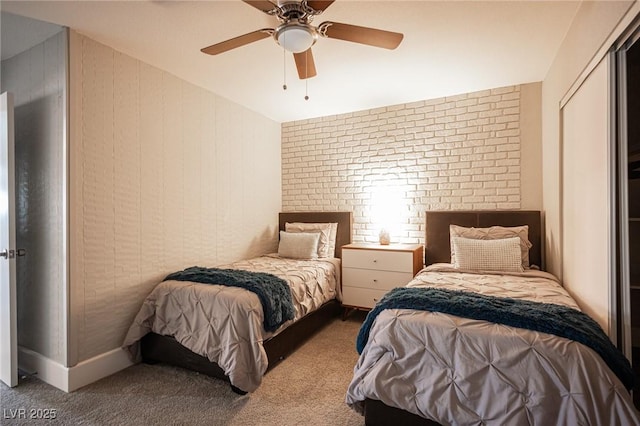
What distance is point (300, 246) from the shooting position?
3.63 metres

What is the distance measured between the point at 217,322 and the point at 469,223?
2592 mm

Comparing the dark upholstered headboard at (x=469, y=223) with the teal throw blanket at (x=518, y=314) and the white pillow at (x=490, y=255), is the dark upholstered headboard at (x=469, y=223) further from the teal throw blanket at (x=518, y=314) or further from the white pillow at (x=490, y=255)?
the teal throw blanket at (x=518, y=314)

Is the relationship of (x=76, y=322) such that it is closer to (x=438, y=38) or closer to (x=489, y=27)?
(x=438, y=38)

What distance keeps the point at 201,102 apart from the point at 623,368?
358 cm

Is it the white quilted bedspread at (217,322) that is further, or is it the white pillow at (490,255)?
the white pillow at (490,255)

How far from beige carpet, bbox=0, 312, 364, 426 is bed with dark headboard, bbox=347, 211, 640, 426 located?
1.31 ft

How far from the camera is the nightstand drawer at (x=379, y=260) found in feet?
10.4

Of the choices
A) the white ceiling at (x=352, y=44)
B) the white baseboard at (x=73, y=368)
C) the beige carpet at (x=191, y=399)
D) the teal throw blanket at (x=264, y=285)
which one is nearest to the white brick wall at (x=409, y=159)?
the white ceiling at (x=352, y=44)

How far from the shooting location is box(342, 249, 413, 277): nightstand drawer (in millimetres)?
3184

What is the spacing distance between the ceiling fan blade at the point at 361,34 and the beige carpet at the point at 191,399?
2223mm

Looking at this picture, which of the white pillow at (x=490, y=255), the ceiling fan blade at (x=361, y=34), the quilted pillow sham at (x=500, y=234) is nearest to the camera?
the ceiling fan blade at (x=361, y=34)

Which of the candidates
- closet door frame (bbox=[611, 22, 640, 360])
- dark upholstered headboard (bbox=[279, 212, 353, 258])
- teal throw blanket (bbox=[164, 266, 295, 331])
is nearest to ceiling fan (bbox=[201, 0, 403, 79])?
closet door frame (bbox=[611, 22, 640, 360])

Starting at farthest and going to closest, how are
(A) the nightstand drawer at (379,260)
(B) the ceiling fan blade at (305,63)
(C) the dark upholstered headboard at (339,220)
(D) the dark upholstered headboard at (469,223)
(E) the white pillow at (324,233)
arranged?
1. (C) the dark upholstered headboard at (339,220)
2. (E) the white pillow at (324,233)
3. (A) the nightstand drawer at (379,260)
4. (D) the dark upholstered headboard at (469,223)
5. (B) the ceiling fan blade at (305,63)

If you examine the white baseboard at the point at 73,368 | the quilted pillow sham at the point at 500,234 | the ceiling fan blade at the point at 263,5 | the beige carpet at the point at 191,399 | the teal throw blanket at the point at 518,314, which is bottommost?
the beige carpet at the point at 191,399
